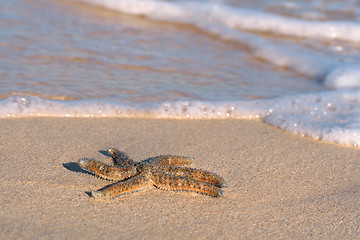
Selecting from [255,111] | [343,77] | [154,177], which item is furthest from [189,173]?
[343,77]

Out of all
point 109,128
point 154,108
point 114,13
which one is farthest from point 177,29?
point 109,128

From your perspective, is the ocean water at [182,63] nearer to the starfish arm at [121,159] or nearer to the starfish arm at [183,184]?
the starfish arm at [121,159]

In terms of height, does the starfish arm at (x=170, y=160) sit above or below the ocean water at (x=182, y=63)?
below

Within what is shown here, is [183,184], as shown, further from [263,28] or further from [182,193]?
[263,28]

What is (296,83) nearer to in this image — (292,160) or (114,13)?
(292,160)

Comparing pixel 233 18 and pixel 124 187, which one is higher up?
pixel 233 18

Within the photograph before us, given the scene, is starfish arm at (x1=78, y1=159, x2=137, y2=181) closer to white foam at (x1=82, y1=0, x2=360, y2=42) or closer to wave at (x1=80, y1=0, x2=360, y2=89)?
wave at (x1=80, y1=0, x2=360, y2=89)

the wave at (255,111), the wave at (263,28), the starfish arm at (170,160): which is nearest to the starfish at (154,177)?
the starfish arm at (170,160)
